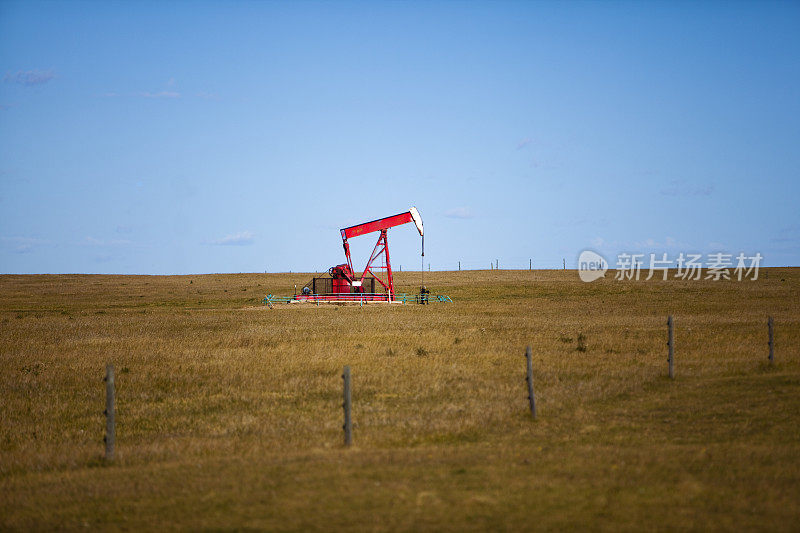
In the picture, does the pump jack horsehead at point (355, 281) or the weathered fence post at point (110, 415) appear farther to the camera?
the pump jack horsehead at point (355, 281)

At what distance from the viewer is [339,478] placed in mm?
8961

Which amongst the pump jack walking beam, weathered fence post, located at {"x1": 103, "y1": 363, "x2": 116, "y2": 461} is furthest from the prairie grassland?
the pump jack walking beam

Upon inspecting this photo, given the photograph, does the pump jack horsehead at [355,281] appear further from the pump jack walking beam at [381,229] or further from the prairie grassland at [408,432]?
the prairie grassland at [408,432]

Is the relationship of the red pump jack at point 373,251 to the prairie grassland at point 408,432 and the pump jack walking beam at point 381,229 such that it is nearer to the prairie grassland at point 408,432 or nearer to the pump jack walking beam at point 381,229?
the pump jack walking beam at point 381,229

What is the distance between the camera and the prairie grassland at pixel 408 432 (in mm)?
7754

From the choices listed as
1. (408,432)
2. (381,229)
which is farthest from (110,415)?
(381,229)

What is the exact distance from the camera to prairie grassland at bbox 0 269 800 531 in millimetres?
7754

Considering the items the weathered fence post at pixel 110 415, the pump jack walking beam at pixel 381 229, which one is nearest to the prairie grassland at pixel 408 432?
the weathered fence post at pixel 110 415

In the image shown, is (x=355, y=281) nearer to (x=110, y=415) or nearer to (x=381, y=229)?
(x=381, y=229)

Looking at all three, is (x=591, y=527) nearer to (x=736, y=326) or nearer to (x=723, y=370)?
(x=723, y=370)

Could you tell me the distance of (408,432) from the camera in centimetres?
1248

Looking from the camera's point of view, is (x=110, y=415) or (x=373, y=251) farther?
(x=373, y=251)

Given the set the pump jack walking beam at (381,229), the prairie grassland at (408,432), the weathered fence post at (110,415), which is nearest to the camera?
the prairie grassland at (408,432)

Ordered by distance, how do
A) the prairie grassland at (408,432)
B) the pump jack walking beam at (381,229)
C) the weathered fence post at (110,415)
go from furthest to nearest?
the pump jack walking beam at (381,229), the weathered fence post at (110,415), the prairie grassland at (408,432)
